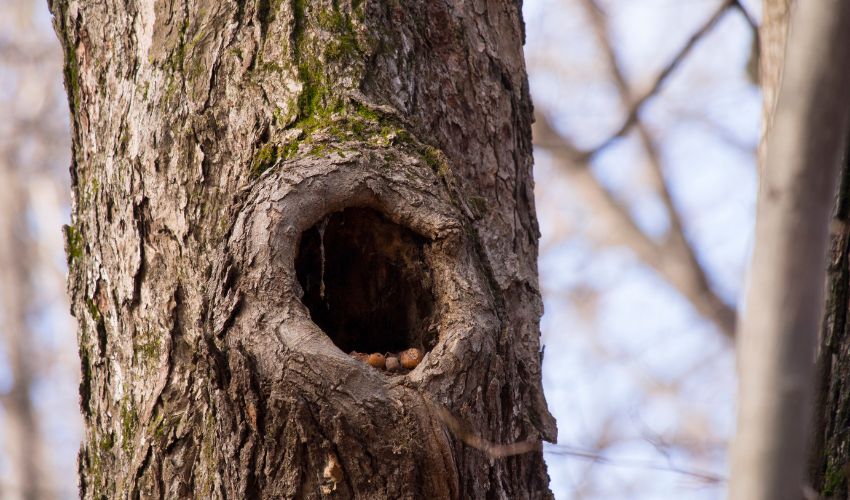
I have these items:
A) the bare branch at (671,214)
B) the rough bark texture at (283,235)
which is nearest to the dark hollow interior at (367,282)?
the rough bark texture at (283,235)

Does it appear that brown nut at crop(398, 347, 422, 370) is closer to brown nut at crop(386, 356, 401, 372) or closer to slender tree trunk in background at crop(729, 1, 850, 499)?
brown nut at crop(386, 356, 401, 372)

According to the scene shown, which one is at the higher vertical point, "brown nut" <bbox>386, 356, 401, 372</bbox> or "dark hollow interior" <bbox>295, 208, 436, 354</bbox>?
"dark hollow interior" <bbox>295, 208, 436, 354</bbox>

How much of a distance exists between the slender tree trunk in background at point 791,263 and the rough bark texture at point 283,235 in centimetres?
67

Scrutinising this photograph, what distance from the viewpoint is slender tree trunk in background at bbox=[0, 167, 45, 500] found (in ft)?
28.3

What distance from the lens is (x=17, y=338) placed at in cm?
915

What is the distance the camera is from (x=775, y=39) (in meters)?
2.49

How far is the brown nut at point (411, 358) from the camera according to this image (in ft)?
6.13

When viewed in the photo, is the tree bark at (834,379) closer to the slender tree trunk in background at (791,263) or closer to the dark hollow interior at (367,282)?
the slender tree trunk in background at (791,263)

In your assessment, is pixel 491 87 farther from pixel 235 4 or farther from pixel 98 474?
pixel 98 474

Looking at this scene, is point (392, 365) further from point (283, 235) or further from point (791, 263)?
point (791, 263)

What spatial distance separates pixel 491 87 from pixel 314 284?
70 centimetres

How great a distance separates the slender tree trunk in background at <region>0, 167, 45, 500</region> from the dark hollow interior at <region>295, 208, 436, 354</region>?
758cm

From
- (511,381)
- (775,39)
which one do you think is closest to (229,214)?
(511,381)

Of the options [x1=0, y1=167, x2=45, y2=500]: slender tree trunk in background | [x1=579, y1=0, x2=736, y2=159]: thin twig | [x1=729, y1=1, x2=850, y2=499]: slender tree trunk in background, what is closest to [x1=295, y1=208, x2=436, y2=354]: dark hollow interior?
[x1=729, y1=1, x2=850, y2=499]: slender tree trunk in background
